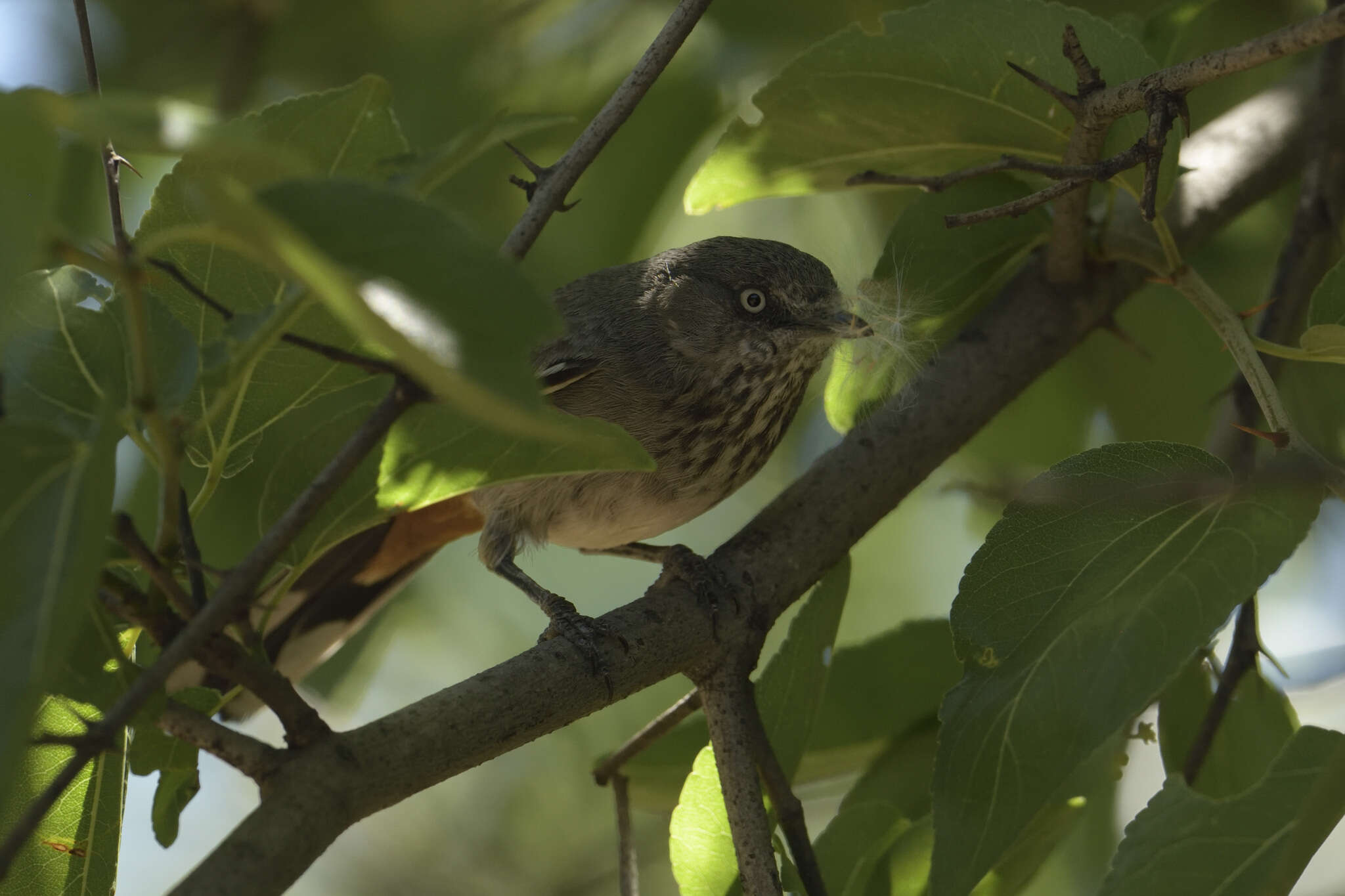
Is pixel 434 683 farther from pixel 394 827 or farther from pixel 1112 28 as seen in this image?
pixel 1112 28

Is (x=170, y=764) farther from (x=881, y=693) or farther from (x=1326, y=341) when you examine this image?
(x=1326, y=341)

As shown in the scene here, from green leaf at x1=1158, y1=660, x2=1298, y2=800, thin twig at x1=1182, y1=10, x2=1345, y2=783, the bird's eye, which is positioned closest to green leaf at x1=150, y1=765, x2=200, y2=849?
green leaf at x1=1158, y1=660, x2=1298, y2=800

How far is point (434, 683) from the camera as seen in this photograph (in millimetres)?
6305

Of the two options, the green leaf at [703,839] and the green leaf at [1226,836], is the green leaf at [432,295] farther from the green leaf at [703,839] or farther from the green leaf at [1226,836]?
the green leaf at [703,839]

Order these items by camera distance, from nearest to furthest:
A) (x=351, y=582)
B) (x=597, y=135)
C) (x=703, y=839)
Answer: (x=597, y=135) < (x=703, y=839) < (x=351, y=582)

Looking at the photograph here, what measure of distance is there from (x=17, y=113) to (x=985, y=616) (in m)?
1.93

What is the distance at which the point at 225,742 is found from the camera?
7.02 ft

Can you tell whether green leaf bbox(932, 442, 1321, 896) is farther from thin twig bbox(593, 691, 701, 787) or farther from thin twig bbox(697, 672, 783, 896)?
thin twig bbox(593, 691, 701, 787)

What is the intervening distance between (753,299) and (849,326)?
44cm

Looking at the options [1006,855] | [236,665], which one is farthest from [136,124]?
[1006,855]

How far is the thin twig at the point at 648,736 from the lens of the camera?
10.9 feet

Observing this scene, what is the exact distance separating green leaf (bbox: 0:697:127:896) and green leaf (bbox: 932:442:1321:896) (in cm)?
166

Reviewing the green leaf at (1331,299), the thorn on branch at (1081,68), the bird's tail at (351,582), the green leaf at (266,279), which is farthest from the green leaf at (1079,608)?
the bird's tail at (351,582)

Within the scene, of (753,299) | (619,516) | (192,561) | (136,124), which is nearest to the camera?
(136,124)
